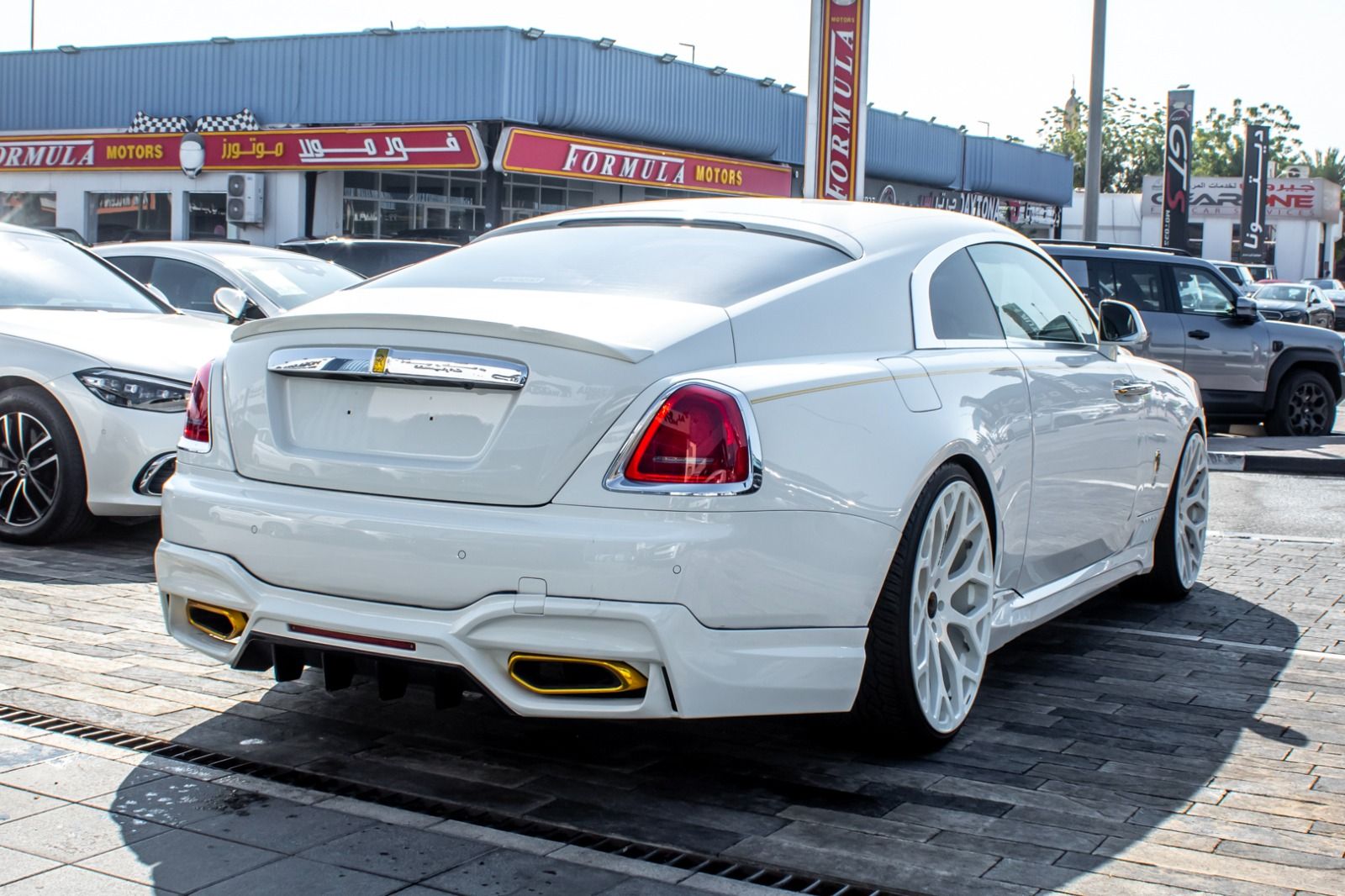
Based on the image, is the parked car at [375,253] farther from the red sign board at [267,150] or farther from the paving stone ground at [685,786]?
the red sign board at [267,150]

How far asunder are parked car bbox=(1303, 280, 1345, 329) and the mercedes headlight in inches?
1631

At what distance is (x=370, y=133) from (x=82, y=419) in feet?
65.3

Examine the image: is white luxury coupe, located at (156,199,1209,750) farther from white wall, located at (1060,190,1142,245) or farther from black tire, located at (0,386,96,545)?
white wall, located at (1060,190,1142,245)

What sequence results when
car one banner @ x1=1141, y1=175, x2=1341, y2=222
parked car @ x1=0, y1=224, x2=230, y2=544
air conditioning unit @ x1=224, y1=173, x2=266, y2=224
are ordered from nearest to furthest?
parked car @ x1=0, y1=224, x2=230, y2=544 < air conditioning unit @ x1=224, y1=173, x2=266, y2=224 < car one banner @ x1=1141, y1=175, x2=1341, y2=222

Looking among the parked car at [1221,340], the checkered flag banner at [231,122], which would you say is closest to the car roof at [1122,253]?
the parked car at [1221,340]

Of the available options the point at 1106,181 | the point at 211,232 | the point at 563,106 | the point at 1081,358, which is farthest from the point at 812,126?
the point at 1106,181

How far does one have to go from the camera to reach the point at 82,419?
677cm

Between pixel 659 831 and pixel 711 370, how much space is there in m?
1.07

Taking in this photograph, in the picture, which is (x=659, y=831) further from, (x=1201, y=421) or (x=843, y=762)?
(x=1201, y=421)

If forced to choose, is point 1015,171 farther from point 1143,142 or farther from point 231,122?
point 1143,142

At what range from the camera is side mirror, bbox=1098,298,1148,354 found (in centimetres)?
591

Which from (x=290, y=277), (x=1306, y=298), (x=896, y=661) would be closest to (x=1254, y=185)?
(x=1306, y=298)

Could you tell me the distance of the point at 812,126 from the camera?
16.3 meters

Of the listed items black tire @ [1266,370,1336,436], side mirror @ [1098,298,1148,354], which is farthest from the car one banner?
side mirror @ [1098,298,1148,354]
